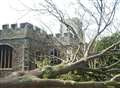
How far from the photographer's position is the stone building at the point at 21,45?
2027 cm

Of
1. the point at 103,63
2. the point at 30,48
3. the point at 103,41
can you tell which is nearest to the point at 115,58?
the point at 103,63

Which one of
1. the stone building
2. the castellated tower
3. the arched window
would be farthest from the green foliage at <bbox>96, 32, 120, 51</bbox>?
the arched window

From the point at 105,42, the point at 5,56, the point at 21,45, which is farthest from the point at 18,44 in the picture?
the point at 105,42

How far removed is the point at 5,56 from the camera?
2198cm

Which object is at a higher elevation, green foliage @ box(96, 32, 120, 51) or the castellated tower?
the castellated tower

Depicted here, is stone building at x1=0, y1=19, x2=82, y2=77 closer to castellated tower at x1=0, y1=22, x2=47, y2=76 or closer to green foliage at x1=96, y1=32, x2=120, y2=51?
castellated tower at x1=0, y1=22, x2=47, y2=76

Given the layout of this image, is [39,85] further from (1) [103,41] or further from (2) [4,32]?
(2) [4,32]

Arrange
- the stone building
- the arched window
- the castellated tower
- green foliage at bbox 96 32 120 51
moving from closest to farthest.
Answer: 1. green foliage at bbox 96 32 120 51
2. the stone building
3. the castellated tower
4. the arched window

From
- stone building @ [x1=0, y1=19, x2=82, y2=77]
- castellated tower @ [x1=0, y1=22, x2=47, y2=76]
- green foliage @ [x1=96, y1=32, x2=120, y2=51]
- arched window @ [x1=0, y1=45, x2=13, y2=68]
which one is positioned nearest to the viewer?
green foliage @ [x1=96, y1=32, x2=120, y2=51]

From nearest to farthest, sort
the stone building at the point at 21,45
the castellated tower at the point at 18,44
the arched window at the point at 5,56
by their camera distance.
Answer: the stone building at the point at 21,45 → the castellated tower at the point at 18,44 → the arched window at the point at 5,56

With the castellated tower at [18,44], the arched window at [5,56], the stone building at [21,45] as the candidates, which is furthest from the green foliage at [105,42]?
the arched window at [5,56]

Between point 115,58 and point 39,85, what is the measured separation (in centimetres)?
676

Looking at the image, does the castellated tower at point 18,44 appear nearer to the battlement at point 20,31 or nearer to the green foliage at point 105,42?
the battlement at point 20,31

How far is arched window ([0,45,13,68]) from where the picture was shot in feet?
Result: 71.2
